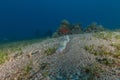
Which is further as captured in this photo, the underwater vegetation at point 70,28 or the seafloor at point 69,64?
the underwater vegetation at point 70,28

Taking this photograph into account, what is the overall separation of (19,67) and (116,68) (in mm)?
3378

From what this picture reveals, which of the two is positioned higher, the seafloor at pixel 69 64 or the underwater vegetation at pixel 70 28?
the underwater vegetation at pixel 70 28

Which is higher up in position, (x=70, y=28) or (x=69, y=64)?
(x=70, y=28)

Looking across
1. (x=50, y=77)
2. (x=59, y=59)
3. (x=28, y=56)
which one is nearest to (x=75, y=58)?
(x=59, y=59)

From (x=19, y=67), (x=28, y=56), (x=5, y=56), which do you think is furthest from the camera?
(x=5, y=56)

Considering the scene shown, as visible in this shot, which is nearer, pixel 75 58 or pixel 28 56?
pixel 75 58

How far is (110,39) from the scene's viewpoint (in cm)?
1238

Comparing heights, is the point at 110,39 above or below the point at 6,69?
above

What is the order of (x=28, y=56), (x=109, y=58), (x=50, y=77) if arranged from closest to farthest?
(x=50, y=77) < (x=109, y=58) < (x=28, y=56)

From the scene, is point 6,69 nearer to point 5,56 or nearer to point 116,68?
point 5,56

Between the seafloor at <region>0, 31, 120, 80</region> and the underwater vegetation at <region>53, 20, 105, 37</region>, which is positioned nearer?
the seafloor at <region>0, 31, 120, 80</region>

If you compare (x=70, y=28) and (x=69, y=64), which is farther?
(x=70, y=28)

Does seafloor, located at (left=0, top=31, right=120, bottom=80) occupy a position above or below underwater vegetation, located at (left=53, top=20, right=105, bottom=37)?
below

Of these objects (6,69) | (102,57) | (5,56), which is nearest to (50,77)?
(102,57)
